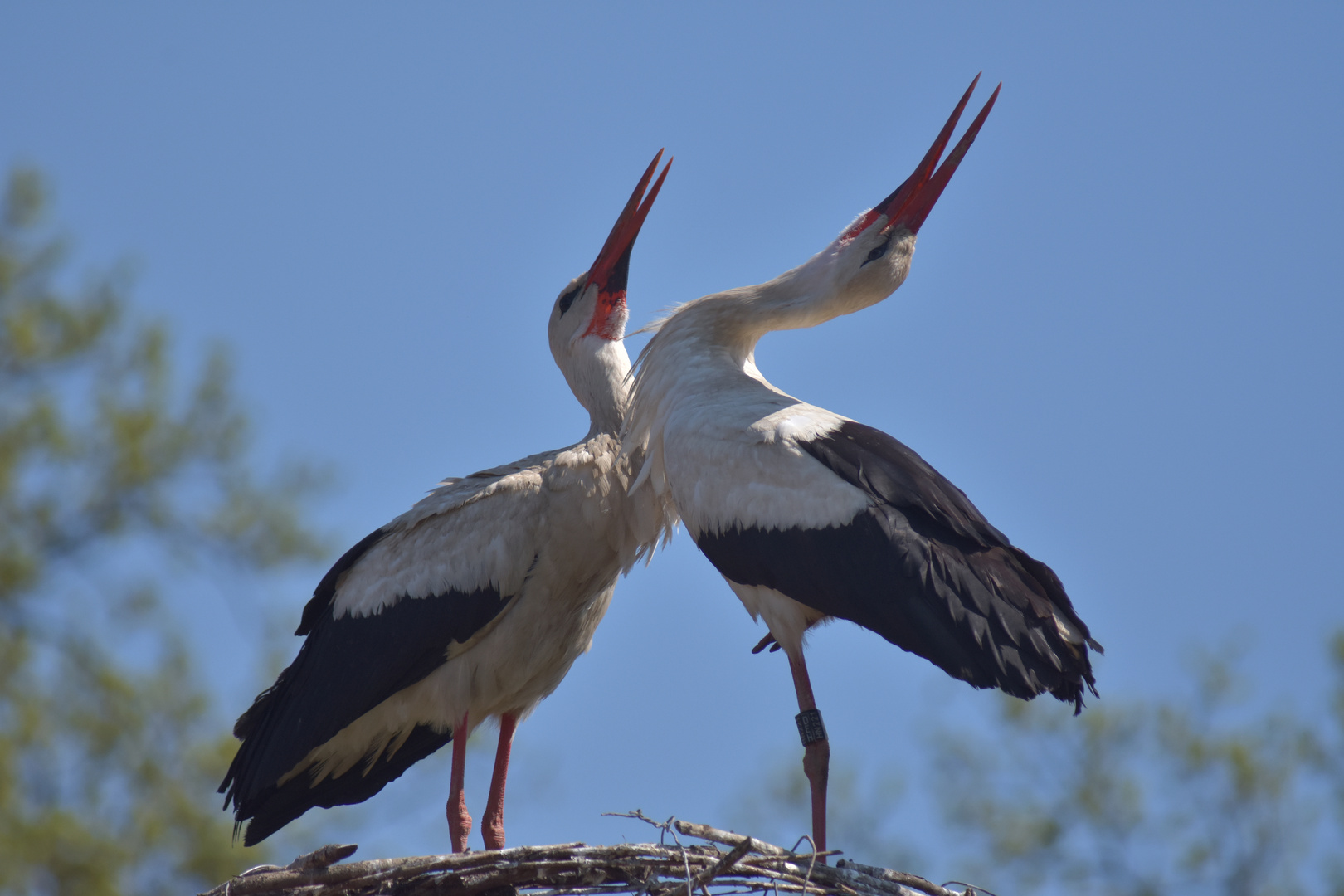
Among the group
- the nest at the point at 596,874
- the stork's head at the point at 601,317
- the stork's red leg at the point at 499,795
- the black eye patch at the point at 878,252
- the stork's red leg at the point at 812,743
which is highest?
the stork's head at the point at 601,317

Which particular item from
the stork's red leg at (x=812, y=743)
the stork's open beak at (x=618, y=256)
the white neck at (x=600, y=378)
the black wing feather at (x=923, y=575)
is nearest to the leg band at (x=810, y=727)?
the stork's red leg at (x=812, y=743)

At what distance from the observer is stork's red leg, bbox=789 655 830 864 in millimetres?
4680

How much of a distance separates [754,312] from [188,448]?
10.1 metres

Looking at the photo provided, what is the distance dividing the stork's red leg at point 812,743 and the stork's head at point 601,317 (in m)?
1.68

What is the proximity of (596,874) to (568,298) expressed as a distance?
2884 mm

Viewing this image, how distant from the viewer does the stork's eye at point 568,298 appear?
6.40 meters

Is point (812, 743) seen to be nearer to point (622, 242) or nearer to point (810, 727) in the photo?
point (810, 727)

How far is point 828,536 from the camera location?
4.54 meters

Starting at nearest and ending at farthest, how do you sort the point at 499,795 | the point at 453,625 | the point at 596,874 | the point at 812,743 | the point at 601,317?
the point at 596,874, the point at 812,743, the point at 453,625, the point at 499,795, the point at 601,317

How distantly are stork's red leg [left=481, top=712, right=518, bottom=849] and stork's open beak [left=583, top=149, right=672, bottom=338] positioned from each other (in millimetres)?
1714

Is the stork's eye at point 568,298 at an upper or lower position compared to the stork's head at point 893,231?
upper

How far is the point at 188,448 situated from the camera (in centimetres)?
1438

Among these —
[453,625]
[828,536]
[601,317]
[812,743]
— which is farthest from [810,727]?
[601,317]

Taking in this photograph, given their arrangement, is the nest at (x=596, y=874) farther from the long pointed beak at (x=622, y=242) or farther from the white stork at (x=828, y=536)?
the long pointed beak at (x=622, y=242)
